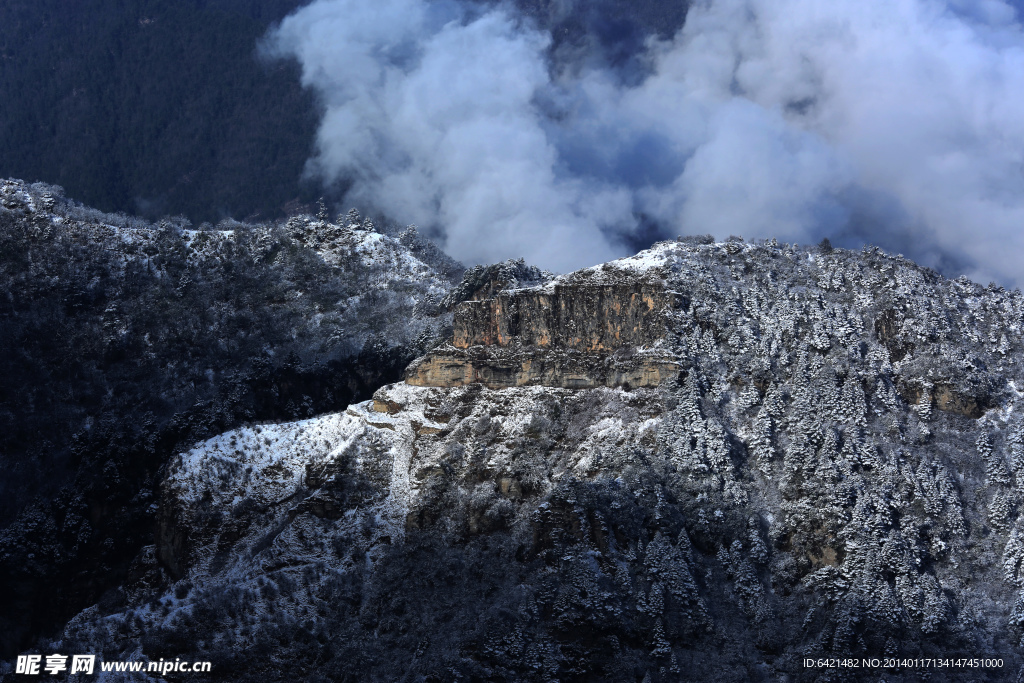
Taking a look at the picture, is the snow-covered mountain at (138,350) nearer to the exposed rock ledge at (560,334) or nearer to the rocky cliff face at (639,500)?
the rocky cliff face at (639,500)

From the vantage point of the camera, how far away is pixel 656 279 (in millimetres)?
162750

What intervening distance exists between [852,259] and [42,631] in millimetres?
103054

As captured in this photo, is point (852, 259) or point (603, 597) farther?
point (852, 259)

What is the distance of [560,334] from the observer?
161 metres

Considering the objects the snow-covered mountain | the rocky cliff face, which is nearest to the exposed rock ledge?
the rocky cliff face

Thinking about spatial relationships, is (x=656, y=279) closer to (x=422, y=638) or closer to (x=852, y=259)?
(x=852, y=259)

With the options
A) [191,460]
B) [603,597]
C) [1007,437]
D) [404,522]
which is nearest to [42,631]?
[191,460]

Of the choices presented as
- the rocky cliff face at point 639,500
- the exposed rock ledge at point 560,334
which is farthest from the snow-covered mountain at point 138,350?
the exposed rock ledge at point 560,334

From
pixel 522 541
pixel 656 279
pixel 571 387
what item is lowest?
pixel 522 541

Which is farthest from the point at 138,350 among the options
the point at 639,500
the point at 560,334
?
the point at 639,500

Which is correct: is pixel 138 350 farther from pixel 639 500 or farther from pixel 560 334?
pixel 639 500

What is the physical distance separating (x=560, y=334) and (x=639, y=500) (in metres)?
32.9

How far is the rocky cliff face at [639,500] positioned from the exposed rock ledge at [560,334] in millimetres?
290

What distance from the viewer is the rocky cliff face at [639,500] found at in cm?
12156
